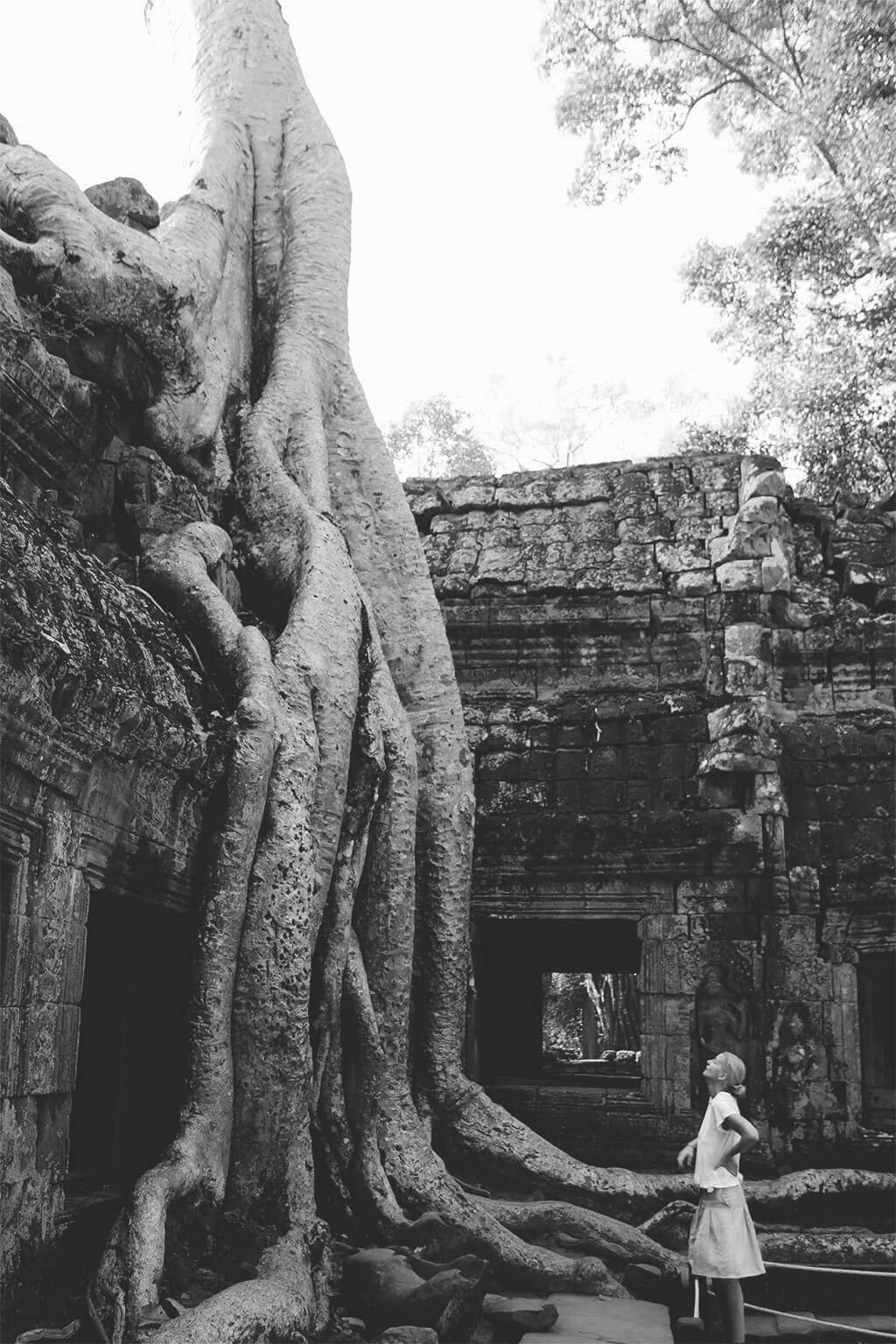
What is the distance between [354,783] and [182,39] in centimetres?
429

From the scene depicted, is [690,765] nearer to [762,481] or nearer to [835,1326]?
[762,481]

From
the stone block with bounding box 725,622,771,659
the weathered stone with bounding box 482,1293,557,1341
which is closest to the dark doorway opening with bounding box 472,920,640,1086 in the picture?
the stone block with bounding box 725,622,771,659

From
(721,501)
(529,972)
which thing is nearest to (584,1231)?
(721,501)

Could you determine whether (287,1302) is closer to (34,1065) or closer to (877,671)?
(34,1065)

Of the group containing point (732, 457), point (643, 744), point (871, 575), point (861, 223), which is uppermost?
point (861, 223)

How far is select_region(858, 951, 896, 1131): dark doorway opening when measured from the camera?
5441mm

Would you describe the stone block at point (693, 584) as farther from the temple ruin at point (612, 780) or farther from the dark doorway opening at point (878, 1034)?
the dark doorway opening at point (878, 1034)

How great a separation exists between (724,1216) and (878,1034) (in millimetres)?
2467

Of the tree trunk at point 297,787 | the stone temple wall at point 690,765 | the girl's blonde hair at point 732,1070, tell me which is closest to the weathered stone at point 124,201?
the tree trunk at point 297,787

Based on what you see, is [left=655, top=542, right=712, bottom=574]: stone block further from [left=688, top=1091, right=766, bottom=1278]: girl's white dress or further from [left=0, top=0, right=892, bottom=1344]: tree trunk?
[left=688, top=1091, right=766, bottom=1278]: girl's white dress

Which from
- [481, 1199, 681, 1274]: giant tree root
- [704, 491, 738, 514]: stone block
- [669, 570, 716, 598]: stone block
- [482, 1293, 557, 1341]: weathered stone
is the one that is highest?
[704, 491, 738, 514]: stone block

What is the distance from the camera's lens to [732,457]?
21.2ft

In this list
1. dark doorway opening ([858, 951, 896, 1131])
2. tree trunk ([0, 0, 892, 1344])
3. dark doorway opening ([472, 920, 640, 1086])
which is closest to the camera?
tree trunk ([0, 0, 892, 1344])

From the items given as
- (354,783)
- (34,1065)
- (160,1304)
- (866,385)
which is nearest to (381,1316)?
(160,1304)
